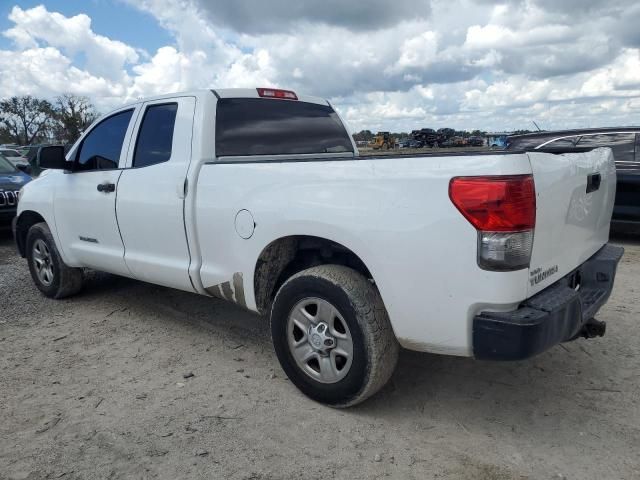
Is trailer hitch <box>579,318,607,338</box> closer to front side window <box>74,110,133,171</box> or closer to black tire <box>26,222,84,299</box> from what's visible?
front side window <box>74,110,133,171</box>

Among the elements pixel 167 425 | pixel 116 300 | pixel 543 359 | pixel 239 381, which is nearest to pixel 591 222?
pixel 543 359

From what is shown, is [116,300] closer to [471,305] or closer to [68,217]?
[68,217]

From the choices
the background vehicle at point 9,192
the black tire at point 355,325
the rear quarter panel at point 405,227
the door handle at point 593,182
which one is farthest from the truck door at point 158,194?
the background vehicle at point 9,192

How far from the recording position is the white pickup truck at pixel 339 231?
94.3 inches

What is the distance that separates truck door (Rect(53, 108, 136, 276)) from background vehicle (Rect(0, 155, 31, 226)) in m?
4.51

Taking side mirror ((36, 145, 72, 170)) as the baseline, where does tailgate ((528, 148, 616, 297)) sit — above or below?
below

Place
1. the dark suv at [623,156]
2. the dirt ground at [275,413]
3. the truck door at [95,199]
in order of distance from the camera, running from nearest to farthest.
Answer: the dirt ground at [275,413]
the truck door at [95,199]
the dark suv at [623,156]

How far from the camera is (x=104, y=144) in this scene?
4625 millimetres

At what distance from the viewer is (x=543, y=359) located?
12.2 ft

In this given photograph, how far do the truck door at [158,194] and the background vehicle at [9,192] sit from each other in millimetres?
5645

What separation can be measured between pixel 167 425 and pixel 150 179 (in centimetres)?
182

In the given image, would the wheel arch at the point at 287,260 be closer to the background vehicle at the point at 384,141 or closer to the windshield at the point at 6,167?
the windshield at the point at 6,167

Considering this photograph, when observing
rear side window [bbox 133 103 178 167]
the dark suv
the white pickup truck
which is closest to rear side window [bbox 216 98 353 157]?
the white pickup truck

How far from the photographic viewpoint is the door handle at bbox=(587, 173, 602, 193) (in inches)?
118
